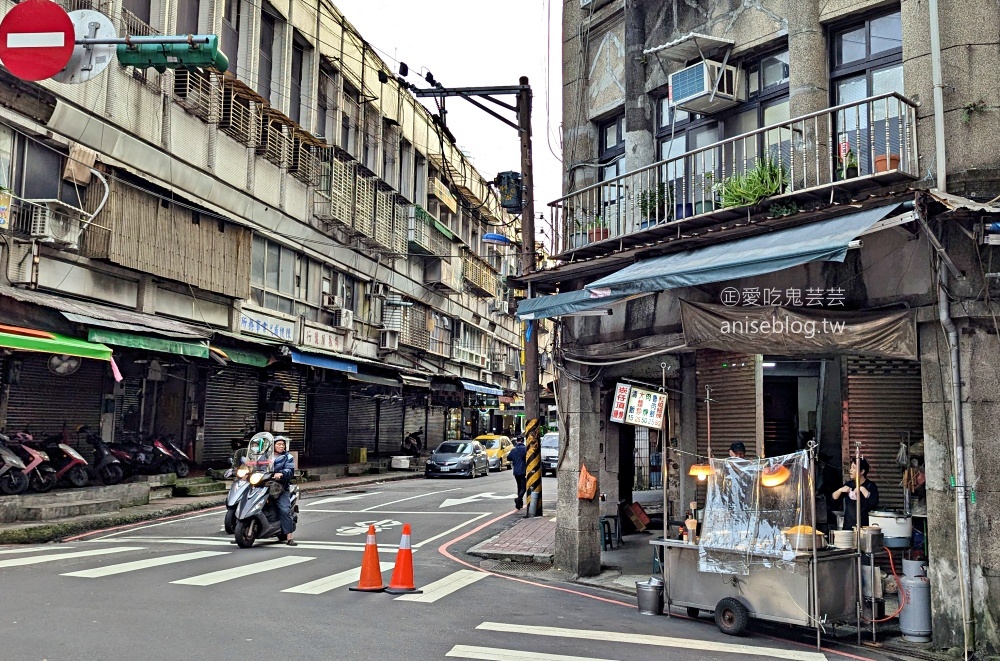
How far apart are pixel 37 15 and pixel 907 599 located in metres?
11.0

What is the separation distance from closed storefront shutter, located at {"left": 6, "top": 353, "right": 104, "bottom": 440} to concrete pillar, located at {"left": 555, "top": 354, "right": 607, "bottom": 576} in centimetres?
1165

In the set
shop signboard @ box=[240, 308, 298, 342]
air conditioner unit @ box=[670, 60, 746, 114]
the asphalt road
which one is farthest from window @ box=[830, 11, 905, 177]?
shop signboard @ box=[240, 308, 298, 342]

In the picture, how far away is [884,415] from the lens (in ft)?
39.4

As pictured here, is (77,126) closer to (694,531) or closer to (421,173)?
(694,531)

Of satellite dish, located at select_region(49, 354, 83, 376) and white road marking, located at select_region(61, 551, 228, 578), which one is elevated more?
satellite dish, located at select_region(49, 354, 83, 376)

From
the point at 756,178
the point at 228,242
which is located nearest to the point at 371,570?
the point at 756,178

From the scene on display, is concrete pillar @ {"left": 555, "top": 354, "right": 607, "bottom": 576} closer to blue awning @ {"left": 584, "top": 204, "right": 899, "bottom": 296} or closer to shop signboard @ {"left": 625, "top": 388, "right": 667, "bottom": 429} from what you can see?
shop signboard @ {"left": 625, "top": 388, "right": 667, "bottom": 429}

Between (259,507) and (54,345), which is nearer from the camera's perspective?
(259,507)

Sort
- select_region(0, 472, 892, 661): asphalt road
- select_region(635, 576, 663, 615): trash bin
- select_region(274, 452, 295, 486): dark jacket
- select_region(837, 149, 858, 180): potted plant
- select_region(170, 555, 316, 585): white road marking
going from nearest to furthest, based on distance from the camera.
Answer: select_region(0, 472, 892, 661): asphalt road < select_region(837, 149, 858, 180): potted plant < select_region(635, 576, 663, 615): trash bin < select_region(170, 555, 316, 585): white road marking < select_region(274, 452, 295, 486): dark jacket

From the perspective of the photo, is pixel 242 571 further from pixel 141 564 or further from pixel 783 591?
pixel 783 591

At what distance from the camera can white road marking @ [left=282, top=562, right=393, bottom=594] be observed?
33.9 feet

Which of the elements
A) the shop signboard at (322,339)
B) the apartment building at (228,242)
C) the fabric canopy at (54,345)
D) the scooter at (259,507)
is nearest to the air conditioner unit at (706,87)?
the apartment building at (228,242)

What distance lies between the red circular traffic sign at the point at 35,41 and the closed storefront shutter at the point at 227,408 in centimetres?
1814

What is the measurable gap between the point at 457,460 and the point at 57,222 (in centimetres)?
1885
